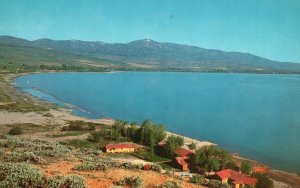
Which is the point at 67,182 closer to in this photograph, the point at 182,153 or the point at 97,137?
the point at 182,153

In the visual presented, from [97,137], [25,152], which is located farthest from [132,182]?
[97,137]

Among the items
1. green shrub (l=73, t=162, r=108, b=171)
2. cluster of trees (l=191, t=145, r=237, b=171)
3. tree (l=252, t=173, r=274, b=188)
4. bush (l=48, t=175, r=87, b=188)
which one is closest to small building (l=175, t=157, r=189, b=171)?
cluster of trees (l=191, t=145, r=237, b=171)

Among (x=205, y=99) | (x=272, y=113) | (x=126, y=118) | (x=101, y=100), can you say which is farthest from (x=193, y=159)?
(x=205, y=99)

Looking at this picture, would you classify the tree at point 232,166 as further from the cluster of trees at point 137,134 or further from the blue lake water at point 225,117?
the blue lake water at point 225,117

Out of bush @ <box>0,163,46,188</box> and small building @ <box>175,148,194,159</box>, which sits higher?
bush @ <box>0,163,46,188</box>

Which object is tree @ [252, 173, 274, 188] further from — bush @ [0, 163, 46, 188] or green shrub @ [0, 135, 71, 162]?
bush @ [0, 163, 46, 188]

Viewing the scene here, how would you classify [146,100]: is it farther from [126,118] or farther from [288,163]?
[288,163]

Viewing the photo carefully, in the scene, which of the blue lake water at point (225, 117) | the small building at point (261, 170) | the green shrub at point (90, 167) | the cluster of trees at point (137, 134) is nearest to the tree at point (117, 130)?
the cluster of trees at point (137, 134)

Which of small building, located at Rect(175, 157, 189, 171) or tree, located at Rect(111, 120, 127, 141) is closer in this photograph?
small building, located at Rect(175, 157, 189, 171)
